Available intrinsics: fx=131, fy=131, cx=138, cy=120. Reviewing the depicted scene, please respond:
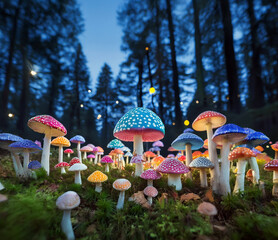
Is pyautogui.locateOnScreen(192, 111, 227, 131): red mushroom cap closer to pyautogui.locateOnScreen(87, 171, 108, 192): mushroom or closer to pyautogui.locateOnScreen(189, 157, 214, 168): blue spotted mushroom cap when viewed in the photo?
pyautogui.locateOnScreen(189, 157, 214, 168): blue spotted mushroom cap

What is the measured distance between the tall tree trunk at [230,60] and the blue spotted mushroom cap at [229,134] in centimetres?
351

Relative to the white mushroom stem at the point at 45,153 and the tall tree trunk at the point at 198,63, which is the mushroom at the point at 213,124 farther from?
the tall tree trunk at the point at 198,63

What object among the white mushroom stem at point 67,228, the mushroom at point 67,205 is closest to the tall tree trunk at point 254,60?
the mushroom at point 67,205

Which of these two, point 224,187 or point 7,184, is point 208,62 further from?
point 7,184

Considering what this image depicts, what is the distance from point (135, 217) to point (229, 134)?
87.2 inches

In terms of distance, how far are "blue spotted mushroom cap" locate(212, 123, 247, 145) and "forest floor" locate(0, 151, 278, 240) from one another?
3.22 ft

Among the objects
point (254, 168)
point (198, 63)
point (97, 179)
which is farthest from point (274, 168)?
point (198, 63)

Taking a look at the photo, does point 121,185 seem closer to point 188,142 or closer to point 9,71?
point 188,142

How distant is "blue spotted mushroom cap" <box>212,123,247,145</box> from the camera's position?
7.32 feet

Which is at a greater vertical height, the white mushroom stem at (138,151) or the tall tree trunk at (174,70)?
the tall tree trunk at (174,70)

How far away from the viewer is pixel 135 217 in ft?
6.62

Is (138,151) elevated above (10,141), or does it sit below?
below

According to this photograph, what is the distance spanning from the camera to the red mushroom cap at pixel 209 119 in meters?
2.59

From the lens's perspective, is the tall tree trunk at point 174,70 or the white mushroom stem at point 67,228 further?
the tall tree trunk at point 174,70
